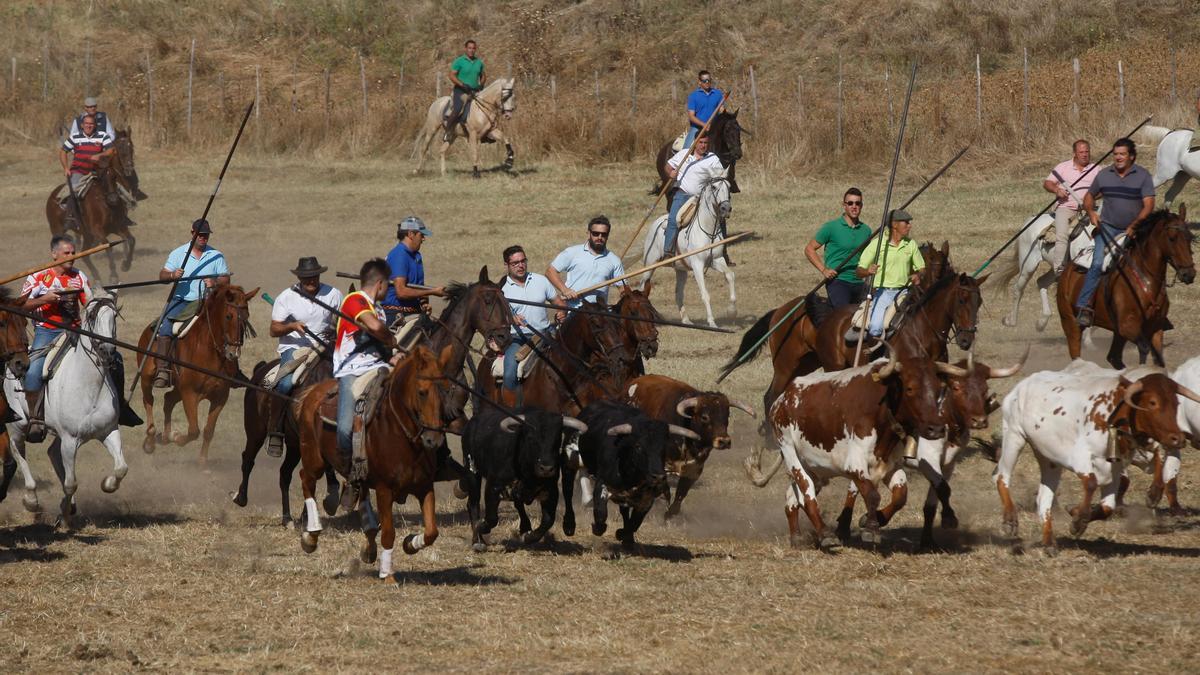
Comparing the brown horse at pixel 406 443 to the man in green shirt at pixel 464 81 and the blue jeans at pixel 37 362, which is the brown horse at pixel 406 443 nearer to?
the blue jeans at pixel 37 362

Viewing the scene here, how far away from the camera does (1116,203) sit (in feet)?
59.1

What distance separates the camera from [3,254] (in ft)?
101

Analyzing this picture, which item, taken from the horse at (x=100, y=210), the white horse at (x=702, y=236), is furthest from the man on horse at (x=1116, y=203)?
the horse at (x=100, y=210)

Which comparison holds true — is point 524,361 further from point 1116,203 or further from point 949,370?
point 1116,203

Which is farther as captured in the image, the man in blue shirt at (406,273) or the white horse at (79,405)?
the man in blue shirt at (406,273)

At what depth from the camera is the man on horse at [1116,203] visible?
17859 mm

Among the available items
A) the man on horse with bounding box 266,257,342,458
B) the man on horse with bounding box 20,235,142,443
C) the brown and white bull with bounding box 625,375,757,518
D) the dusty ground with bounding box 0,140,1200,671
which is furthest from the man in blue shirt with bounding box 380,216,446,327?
the brown and white bull with bounding box 625,375,757,518

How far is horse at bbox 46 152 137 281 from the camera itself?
2750cm

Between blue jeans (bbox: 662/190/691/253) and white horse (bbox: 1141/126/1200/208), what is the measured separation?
7583 millimetres

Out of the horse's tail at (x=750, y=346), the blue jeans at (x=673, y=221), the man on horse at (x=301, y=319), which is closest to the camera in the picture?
the man on horse at (x=301, y=319)

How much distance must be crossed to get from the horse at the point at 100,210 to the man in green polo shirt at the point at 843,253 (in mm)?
14464

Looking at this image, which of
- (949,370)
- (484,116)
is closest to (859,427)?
(949,370)

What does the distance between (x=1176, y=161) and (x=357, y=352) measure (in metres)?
17.1

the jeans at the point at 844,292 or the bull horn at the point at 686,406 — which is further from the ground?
the jeans at the point at 844,292
